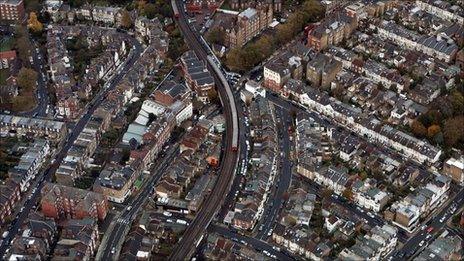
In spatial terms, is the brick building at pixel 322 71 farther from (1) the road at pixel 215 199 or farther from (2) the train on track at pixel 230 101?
(1) the road at pixel 215 199

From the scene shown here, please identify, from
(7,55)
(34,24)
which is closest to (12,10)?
(34,24)

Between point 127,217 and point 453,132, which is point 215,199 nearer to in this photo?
point 127,217

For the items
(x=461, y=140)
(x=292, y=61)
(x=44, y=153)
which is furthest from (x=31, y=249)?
(x=461, y=140)

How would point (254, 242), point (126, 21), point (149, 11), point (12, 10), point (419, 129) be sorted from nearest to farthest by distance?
point (254, 242), point (419, 129), point (126, 21), point (12, 10), point (149, 11)

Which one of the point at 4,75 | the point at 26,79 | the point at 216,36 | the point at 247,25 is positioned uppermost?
the point at 26,79

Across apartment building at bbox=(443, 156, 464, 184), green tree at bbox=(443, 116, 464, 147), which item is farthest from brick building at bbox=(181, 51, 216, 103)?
apartment building at bbox=(443, 156, 464, 184)

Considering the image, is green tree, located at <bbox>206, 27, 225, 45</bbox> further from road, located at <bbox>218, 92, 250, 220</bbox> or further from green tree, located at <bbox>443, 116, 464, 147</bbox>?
green tree, located at <bbox>443, 116, 464, 147</bbox>
